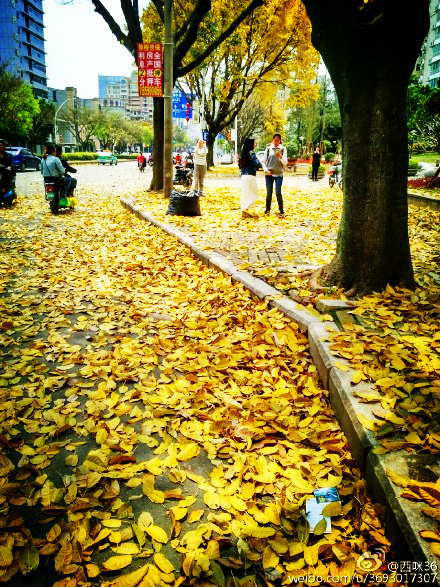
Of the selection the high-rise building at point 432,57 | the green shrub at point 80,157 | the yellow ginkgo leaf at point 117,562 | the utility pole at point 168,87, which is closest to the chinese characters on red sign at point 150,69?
the utility pole at point 168,87

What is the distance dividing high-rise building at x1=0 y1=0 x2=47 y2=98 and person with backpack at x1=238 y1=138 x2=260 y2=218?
85.0m

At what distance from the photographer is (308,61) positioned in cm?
2272

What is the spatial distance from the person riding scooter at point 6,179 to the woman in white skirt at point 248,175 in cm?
750

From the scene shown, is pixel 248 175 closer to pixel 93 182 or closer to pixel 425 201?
pixel 425 201

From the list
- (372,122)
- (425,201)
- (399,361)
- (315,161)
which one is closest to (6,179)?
(425,201)

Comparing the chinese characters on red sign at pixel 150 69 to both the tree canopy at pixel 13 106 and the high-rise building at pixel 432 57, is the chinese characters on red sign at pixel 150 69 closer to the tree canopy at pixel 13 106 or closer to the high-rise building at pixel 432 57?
the tree canopy at pixel 13 106

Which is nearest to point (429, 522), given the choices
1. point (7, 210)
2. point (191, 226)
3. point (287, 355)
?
point (287, 355)

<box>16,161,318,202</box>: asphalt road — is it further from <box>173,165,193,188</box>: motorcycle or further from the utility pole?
the utility pole

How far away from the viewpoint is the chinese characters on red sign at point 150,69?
1330cm

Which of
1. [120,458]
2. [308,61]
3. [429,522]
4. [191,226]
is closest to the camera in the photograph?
[429,522]

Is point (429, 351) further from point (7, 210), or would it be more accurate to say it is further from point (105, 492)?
point (7, 210)

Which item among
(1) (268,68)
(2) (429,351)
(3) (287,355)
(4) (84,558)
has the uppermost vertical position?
Result: (1) (268,68)

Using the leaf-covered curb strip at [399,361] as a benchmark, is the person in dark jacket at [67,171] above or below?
above

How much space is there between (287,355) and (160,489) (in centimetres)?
175
